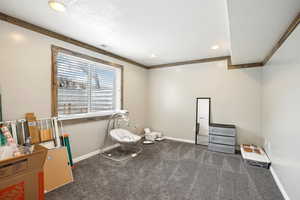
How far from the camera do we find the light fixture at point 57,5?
1.59 m

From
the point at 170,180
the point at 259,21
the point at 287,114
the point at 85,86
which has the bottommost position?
the point at 170,180

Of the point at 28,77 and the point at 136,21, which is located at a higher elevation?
the point at 136,21

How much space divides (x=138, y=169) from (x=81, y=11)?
9.12 feet

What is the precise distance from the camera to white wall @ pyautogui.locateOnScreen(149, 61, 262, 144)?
3.34 m

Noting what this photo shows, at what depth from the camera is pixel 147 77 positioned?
4.92m

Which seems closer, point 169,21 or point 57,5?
point 57,5

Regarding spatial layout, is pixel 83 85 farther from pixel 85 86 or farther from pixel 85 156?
pixel 85 156

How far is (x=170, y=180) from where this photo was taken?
2.16m

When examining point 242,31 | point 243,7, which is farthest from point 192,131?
point 243,7

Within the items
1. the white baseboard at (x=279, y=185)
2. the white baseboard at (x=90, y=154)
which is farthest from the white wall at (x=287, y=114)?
the white baseboard at (x=90, y=154)

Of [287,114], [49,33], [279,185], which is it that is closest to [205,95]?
[287,114]

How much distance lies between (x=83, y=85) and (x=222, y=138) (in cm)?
374

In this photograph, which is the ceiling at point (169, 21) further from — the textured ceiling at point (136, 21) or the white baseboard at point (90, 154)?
the white baseboard at point (90, 154)

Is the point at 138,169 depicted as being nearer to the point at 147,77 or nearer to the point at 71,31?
the point at 71,31
